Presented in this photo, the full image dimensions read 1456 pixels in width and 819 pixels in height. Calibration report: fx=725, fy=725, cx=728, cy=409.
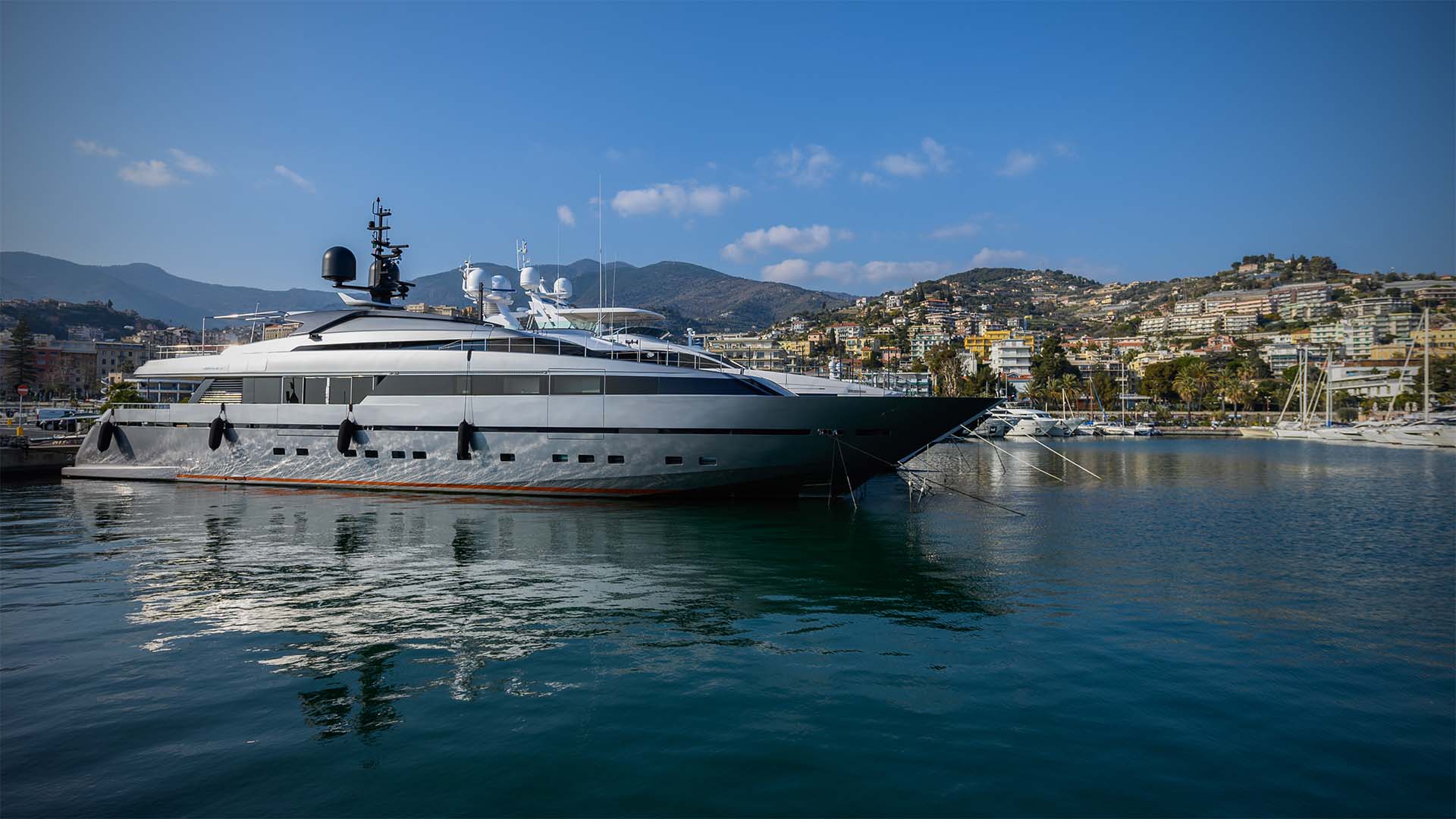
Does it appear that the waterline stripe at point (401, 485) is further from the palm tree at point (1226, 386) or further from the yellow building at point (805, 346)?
the yellow building at point (805, 346)

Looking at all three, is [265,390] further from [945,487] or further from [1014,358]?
[1014,358]

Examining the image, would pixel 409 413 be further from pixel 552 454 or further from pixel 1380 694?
pixel 1380 694

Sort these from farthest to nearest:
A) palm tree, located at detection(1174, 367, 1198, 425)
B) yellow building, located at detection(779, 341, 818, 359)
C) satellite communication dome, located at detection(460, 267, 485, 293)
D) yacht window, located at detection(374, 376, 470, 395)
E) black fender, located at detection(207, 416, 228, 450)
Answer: yellow building, located at detection(779, 341, 818, 359) → palm tree, located at detection(1174, 367, 1198, 425) → satellite communication dome, located at detection(460, 267, 485, 293) → black fender, located at detection(207, 416, 228, 450) → yacht window, located at detection(374, 376, 470, 395)

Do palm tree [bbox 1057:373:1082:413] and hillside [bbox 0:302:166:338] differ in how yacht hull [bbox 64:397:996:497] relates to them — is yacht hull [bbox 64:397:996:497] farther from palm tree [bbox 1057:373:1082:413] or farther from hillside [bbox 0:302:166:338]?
Answer: hillside [bbox 0:302:166:338]

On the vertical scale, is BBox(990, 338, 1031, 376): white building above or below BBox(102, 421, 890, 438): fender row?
above

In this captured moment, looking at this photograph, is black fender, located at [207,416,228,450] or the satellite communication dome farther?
the satellite communication dome

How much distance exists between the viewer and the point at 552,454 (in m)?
19.2

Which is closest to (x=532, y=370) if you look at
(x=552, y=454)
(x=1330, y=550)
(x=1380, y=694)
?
(x=552, y=454)

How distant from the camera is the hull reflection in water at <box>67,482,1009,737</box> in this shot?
774 cm

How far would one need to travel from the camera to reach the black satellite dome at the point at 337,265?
2383cm

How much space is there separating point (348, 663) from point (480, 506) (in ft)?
39.0

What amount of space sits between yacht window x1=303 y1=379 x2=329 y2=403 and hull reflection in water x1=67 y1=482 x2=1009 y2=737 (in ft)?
13.9

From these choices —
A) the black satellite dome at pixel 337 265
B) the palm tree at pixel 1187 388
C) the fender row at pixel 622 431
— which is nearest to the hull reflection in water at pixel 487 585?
the fender row at pixel 622 431

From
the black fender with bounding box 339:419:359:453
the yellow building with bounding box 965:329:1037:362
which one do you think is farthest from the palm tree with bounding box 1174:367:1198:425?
the black fender with bounding box 339:419:359:453
